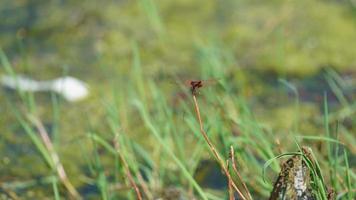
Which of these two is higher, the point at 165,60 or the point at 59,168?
the point at 165,60

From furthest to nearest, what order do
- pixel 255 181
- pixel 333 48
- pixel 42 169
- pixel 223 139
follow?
pixel 333 48, pixel 42 169, pixel 255 181, pixel 223 139

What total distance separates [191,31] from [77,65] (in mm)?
503

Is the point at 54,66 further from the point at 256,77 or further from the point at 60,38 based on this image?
the point at 256,77

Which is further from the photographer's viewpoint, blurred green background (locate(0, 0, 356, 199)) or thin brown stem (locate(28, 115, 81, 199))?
blurred green background (locate(0, 0, 356, 199))

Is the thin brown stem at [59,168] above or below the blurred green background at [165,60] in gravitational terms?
below

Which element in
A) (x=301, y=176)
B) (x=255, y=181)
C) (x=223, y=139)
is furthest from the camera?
(x=255, y=181)

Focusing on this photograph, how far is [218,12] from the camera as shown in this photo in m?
3.18

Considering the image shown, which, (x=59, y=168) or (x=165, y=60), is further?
(x=165, y=60)

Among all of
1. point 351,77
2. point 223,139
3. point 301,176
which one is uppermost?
point 351,77

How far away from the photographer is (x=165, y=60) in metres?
2.90

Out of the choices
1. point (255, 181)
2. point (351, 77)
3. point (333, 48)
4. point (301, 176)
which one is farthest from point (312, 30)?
point (301, 176)

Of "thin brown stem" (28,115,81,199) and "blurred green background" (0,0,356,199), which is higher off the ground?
"blurred green background" (0,0,356,199)

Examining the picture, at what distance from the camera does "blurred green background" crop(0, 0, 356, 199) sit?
2.29m

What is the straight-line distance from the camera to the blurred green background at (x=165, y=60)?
2.29 metres
